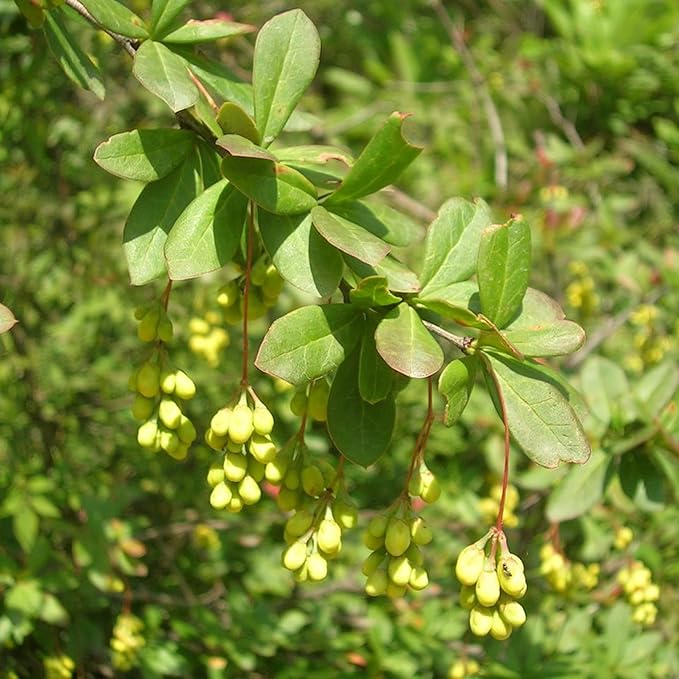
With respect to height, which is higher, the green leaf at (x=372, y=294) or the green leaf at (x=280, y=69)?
the green leaf at (x=280, y=69)

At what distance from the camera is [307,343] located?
948 mm

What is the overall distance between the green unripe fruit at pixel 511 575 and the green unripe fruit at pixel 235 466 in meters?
0.34

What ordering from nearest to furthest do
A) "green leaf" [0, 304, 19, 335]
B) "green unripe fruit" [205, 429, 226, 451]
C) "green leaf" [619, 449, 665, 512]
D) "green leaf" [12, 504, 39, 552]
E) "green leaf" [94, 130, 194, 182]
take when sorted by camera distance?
1. "green leaf" [0, 304, 19, 335]
2. "green leaf" [94, 130, 194, 182]
3. "green unripe fruit" [205, 429, 226, 451]
4. "green leaf" [619, 449, 665, 512]
5. "green leaf" [12, 504, 39, 552]

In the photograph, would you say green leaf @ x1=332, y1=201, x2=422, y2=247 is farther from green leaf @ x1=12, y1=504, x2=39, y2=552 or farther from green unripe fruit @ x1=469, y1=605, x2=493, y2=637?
green leaf @ x1=12, y1=504, x2=39, y2=552

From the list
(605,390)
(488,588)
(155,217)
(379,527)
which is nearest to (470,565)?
(488,588)

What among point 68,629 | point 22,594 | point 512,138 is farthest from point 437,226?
point 512,138

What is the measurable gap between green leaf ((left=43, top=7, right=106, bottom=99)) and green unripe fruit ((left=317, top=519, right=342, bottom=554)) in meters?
0.63

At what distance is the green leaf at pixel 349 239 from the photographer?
909mm

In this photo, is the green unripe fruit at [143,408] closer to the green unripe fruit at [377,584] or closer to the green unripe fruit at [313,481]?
the green unripe fruit at [313,481]

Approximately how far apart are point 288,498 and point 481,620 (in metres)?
0.29

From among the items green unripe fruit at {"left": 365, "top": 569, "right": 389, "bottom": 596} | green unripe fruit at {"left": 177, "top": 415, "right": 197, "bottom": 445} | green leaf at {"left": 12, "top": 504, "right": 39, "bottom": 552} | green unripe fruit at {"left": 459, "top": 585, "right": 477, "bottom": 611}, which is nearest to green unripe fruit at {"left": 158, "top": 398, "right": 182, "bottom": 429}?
green unripe fruit at {"left": 177, "top": 415, "right": 197, "bottom": 445}

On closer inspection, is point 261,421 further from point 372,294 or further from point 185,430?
point 372,294

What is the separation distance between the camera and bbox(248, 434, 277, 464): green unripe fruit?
1.06 m

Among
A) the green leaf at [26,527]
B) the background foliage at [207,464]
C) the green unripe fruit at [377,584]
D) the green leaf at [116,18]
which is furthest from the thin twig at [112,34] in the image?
the green leaf at [26,527]
